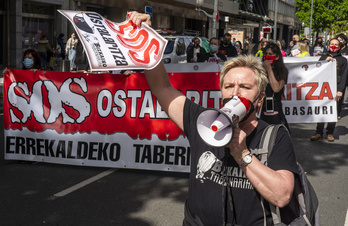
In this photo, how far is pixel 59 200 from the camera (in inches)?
205

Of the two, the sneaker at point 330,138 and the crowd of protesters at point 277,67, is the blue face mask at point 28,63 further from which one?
the sneaker at point 330,138

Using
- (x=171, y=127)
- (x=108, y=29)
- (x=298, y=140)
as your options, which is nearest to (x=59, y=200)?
(x=171, y=127)

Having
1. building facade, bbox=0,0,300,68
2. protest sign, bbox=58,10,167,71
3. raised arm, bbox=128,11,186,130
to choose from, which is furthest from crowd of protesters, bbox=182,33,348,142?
building facade, bbox=0,0,300,68

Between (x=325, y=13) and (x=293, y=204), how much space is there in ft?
188

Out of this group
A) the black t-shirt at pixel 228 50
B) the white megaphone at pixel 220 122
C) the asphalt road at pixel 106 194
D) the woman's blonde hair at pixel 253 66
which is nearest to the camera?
the white megaphone at pixel 220 122

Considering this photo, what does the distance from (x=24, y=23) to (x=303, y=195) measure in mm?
22428

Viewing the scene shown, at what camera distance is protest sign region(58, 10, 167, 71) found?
244 cm

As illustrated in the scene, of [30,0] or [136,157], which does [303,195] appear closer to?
[136,157]

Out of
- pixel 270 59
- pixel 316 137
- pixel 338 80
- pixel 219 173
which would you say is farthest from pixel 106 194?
pixel 338 80

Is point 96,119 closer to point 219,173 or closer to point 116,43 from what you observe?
point 116,43

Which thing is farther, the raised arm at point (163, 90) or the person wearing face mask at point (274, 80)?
the person wearing face mask at point (274, 80)

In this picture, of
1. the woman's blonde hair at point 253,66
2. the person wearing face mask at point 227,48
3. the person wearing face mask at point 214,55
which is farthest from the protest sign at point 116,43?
the person wearing face mask at point 227,48

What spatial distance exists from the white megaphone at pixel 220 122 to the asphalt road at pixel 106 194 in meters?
2.90

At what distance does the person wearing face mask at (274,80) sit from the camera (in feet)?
19.7
